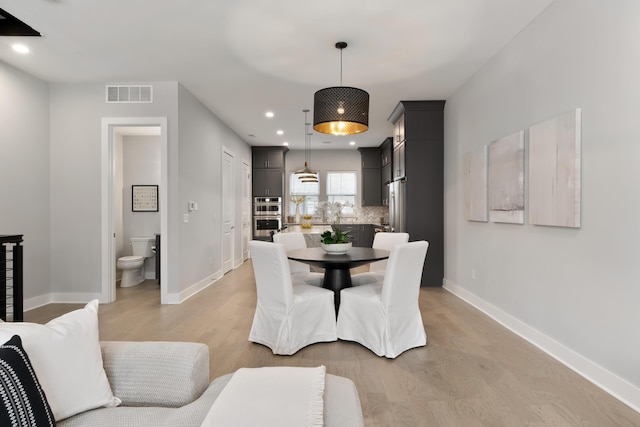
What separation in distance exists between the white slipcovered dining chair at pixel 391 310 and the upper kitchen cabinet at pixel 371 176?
5.83 meters

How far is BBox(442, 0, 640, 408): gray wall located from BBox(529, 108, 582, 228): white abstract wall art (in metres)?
0.06

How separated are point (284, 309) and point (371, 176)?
6.28 meters

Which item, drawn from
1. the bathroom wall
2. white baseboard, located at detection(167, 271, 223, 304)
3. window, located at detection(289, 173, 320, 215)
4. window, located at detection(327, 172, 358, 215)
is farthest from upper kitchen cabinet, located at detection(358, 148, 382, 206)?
the bathroom wall

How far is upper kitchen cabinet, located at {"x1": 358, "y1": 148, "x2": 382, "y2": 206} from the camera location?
→ 8758 millimetres

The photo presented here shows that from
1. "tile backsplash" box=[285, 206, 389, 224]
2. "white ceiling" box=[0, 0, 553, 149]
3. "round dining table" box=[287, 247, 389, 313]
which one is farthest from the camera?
"tile backsplash" box=[285, 206, 389, 224]

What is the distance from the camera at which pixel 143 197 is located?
6273 mm

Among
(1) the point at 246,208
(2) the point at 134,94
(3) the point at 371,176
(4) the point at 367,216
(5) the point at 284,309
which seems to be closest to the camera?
(5) the point at 284,309

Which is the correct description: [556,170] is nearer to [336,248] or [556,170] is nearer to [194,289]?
[336,248]

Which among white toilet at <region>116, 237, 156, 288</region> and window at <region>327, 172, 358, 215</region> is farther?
window at <region>327, 172, 358, 215</region>

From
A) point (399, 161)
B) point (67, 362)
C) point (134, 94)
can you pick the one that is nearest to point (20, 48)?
→ point (134, 94)

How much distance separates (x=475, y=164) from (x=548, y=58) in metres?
1.44

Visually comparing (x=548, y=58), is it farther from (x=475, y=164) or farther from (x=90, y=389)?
(x=90, y=389)

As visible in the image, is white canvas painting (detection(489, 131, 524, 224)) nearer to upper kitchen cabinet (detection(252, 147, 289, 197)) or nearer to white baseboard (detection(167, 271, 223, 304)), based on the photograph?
white baseboard (detection(167, 271, 223, 304))

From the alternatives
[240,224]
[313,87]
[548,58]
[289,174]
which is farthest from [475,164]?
[289,174]
